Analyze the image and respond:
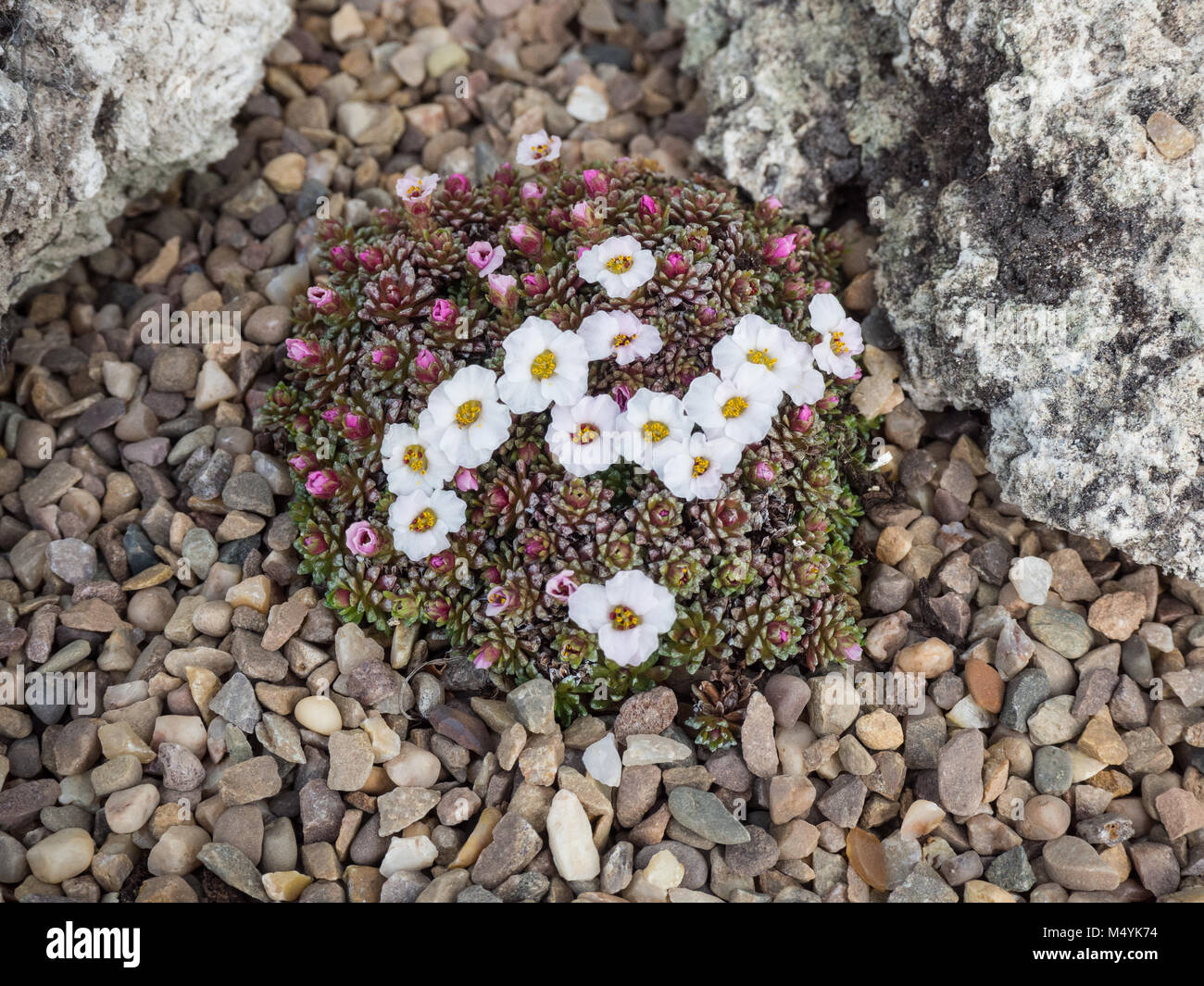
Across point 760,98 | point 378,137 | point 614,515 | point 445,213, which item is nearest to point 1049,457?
point 614,515

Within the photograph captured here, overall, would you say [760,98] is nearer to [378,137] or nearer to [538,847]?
[378,137]

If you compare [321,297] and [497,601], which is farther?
[321,297]

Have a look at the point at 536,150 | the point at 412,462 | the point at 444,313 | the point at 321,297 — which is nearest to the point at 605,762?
the point at 412,462

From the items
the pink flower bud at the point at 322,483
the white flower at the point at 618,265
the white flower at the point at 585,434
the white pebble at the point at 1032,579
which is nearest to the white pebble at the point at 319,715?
the pink flower bud at the point at 322,483

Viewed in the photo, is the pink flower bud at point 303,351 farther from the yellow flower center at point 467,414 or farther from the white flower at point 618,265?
the white flower at point 618,265

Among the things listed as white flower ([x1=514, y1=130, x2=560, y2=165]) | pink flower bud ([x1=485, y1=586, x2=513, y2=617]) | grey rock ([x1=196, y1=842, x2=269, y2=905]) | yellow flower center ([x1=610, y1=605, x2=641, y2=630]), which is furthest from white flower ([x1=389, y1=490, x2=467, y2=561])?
white flower ([x1=514, y1=130, x2=560, y2=165])

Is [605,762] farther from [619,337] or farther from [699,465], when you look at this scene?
[619,337]

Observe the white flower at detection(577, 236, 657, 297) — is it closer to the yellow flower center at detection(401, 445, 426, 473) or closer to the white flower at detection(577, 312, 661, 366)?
the white flower at detection(577, 312, 661, 366)
